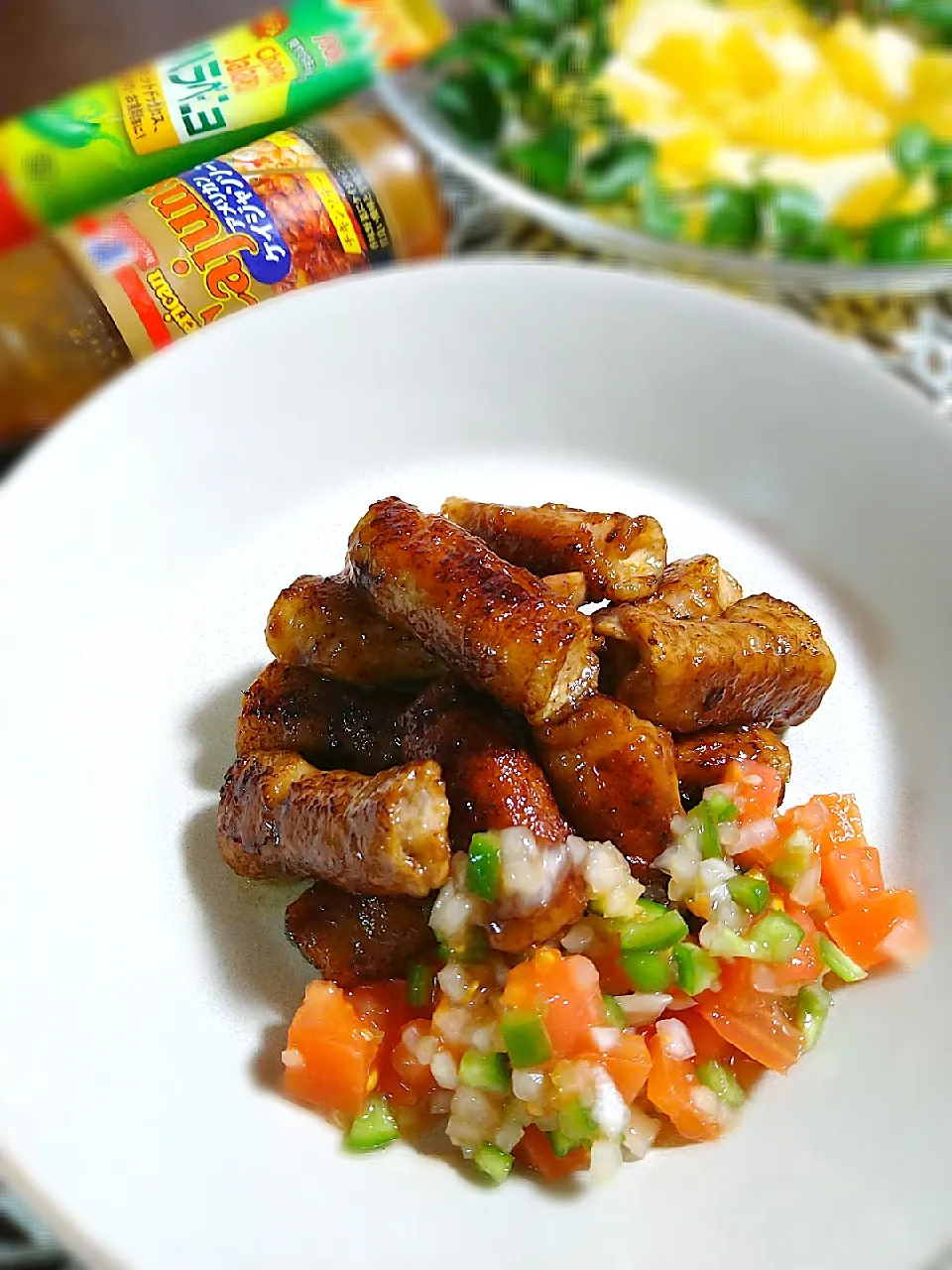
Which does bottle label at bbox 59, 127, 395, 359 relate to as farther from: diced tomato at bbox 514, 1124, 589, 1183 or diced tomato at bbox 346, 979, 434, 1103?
diced tomato at bbox 514, 1124, 589, 1183

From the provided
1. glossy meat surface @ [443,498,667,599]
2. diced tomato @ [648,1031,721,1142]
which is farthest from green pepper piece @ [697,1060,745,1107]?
glossy meat surface @ [443,498,667,599]

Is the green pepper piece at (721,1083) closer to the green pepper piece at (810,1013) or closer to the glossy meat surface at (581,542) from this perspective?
the green pepper piece at (810,1013)

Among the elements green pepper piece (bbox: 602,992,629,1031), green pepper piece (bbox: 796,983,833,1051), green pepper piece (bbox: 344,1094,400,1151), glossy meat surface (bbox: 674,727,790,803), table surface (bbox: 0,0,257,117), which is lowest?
green pepper piece (bbox: 796,983,833,1051)

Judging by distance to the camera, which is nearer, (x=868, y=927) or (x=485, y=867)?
(x=485, y=867)

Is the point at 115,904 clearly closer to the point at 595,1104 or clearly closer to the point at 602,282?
the point at 595,1104

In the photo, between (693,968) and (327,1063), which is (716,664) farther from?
(327,1063)

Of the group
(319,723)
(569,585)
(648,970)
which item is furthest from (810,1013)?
(319,723)
